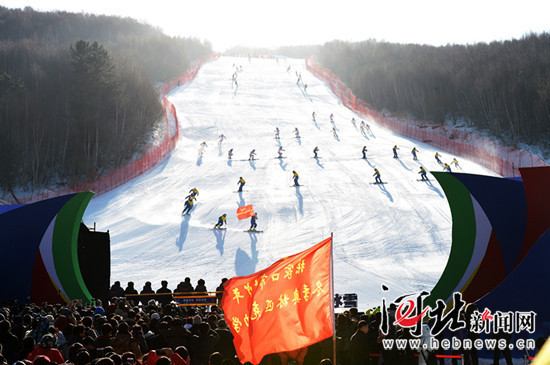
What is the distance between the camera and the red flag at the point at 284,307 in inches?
285

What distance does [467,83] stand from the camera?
78500mm

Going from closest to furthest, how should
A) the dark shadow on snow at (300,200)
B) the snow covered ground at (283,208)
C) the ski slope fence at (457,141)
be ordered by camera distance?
1. the snow covered ground at (283,208)
2. the dark shadow on snow at (300,200)
3. the ski slope fence at (457,141)

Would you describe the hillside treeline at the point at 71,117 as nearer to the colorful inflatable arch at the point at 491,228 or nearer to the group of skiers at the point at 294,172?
the group of skiers at the point at 294,172

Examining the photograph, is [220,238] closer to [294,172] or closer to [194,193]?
[194,193]

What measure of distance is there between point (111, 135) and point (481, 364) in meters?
53.0

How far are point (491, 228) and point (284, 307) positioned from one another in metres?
6.07

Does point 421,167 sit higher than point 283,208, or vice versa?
point 421,167

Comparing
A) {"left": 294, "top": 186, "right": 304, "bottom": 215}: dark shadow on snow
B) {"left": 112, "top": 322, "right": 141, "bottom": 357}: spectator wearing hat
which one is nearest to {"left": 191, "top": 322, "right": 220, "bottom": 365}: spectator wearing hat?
{"left": 112, "top": 322, "right": 141, "bottom": 357}: spectator wearing hat

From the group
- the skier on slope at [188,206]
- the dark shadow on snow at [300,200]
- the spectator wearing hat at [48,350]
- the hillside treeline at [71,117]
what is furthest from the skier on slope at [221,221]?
the hillside treeline at [71,117]

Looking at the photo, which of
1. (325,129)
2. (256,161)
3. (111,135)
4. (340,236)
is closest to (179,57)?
(111,135)

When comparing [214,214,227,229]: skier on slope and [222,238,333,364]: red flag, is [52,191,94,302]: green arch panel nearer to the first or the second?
[222,238,333,364]: red flag

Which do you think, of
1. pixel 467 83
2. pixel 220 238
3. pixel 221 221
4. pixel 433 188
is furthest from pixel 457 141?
pixel 220 238

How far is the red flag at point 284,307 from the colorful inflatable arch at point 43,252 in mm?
8553

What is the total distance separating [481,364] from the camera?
33.9 feet
